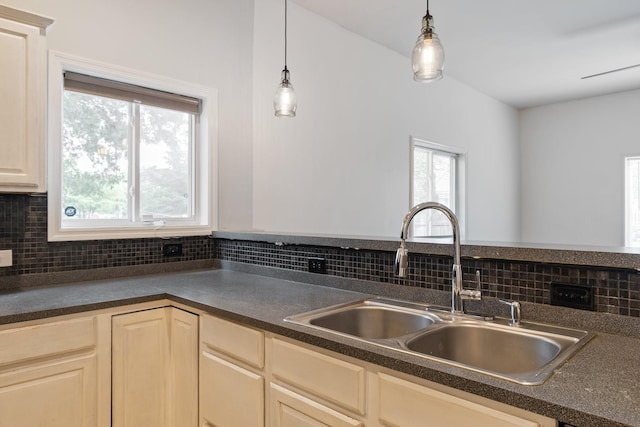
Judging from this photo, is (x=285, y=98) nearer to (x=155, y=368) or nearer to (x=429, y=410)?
(x=155, y=368)

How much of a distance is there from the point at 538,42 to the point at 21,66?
4.02m

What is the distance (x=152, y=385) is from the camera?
1.74m

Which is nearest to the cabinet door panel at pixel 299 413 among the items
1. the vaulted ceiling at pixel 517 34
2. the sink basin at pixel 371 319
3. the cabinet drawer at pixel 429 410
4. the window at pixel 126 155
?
the cabinet drawer at pixel 429 410

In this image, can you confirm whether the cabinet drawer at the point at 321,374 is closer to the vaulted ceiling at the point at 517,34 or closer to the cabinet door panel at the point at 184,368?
the cabinet door panel at the point at 184,368

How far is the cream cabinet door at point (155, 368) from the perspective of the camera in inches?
65.3

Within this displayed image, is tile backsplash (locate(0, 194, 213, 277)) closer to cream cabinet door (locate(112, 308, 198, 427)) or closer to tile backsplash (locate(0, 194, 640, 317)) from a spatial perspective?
tile backsplash (locate(0, 194, 640, 317))

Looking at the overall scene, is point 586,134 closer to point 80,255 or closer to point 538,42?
point 538,42

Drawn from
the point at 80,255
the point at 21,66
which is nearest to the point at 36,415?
the point at 80,255

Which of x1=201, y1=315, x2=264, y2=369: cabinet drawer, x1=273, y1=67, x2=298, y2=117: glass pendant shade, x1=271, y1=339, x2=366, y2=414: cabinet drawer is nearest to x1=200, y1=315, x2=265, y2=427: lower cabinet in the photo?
x1=201, y1=315, x2=264, y2=369: cabinet drawer

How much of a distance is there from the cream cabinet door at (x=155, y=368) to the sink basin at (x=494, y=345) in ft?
3.17

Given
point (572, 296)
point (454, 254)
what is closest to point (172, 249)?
point (454, 254)

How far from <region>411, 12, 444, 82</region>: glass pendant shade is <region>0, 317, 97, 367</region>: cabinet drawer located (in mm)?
1637

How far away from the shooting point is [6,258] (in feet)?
6.14

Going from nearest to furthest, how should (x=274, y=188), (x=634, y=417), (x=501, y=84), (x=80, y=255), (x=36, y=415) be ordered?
(x=634, y=417)
(x=36, y=415)
(x=80, y=255)
(x=274, y=188)
(x=501, y=84)
